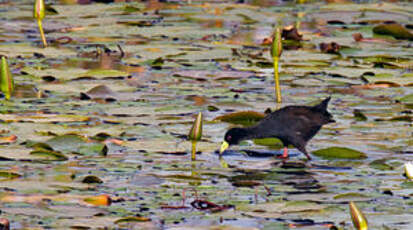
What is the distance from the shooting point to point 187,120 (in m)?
7.12

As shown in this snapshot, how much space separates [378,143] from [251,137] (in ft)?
2.58

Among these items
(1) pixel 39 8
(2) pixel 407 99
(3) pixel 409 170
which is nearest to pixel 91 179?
(3) pixel 409 170

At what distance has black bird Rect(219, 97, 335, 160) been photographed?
20.6 ft

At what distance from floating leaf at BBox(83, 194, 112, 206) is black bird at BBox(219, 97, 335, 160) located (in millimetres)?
1429

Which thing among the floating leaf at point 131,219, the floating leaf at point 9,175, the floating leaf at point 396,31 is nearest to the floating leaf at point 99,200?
the floating leaf at point 131,219

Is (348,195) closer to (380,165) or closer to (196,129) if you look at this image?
(380,165)

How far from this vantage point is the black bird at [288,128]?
20.6 feet

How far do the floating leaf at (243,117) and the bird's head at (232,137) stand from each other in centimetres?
69

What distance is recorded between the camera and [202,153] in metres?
6.19

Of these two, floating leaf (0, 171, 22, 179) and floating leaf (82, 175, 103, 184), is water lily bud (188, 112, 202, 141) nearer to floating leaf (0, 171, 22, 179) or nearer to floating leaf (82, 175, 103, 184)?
floating leaf (82, 175, 103, 184)

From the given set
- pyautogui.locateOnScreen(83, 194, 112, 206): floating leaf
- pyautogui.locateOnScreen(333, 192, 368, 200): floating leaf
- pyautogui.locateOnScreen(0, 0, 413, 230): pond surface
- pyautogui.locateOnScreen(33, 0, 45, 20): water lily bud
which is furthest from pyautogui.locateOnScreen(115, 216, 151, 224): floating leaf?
pyautogui.locateOnScreen(33, 0, 45, 20): water lily bud

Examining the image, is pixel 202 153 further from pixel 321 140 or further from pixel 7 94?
pixel 7 94

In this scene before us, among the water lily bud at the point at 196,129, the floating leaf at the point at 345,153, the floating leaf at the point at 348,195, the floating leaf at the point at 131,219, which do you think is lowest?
the floating leaf at the point at 348,195

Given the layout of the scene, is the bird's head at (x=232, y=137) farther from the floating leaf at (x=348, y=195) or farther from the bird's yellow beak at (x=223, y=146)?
the floating leaf at (x=348, y=195)
